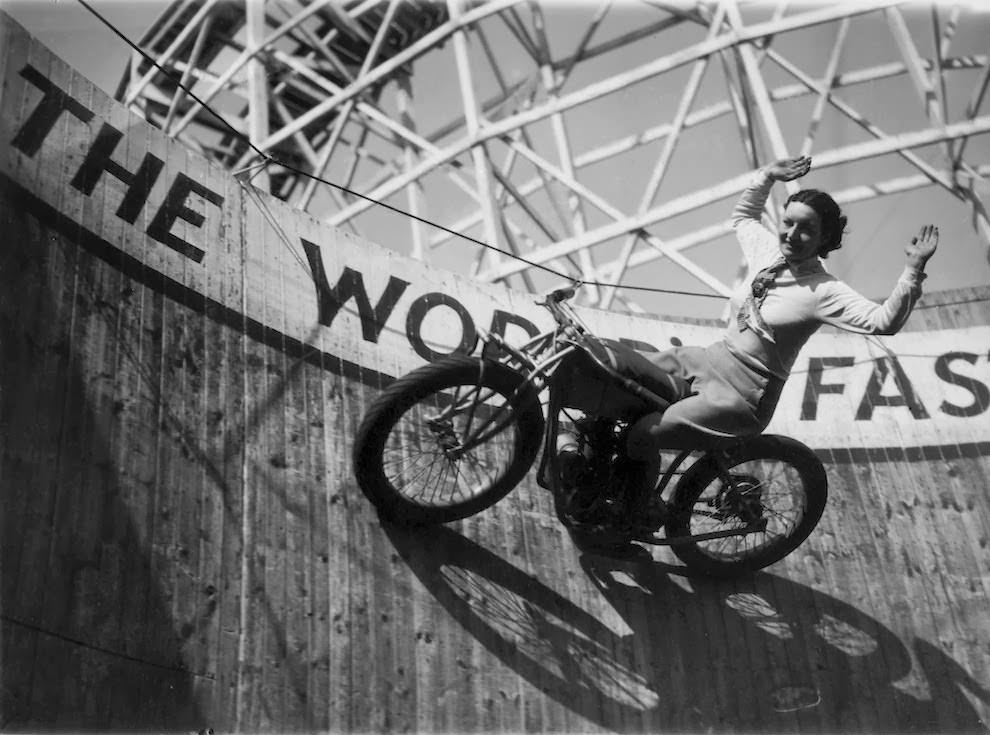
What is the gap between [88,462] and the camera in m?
5.41

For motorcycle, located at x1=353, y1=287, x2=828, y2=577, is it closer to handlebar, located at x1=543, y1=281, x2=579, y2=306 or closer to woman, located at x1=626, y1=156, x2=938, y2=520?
handlebar, located at x1=543, y1=281, x2=579, y2=306

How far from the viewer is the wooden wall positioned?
5117 mm

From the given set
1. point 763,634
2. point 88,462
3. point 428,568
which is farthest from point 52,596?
point 763,634

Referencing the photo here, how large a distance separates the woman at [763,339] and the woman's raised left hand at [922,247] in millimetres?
449

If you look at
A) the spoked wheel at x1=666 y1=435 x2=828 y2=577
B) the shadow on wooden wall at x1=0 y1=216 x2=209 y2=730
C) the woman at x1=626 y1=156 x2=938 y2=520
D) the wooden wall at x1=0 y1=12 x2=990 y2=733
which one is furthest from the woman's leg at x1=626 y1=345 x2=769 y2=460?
the shadow on wooden wall at x1=0 y1=216 x2=209 y2=730

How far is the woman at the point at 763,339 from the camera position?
5633 millimetres

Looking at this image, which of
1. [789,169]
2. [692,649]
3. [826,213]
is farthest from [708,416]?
[692,649]

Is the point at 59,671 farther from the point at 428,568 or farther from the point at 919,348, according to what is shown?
the point at 919,348

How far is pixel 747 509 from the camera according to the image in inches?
243

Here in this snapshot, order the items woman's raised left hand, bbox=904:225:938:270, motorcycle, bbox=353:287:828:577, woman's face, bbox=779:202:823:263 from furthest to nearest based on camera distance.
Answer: woman's face, bbox=779:202:823:263, motorcycle, bbox=353:287:828:577, woman's raised left hand, bbox=904:225:938:270

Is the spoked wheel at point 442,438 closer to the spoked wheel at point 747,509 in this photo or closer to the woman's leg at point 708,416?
the woman's leg at point 708,416

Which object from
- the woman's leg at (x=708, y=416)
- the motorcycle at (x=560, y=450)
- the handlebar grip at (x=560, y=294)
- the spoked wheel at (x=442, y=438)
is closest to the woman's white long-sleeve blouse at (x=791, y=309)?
the woman's leg at (x=708, y=416)

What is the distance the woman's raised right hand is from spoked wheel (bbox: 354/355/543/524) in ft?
6.28

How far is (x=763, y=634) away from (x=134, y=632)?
4.16 m
